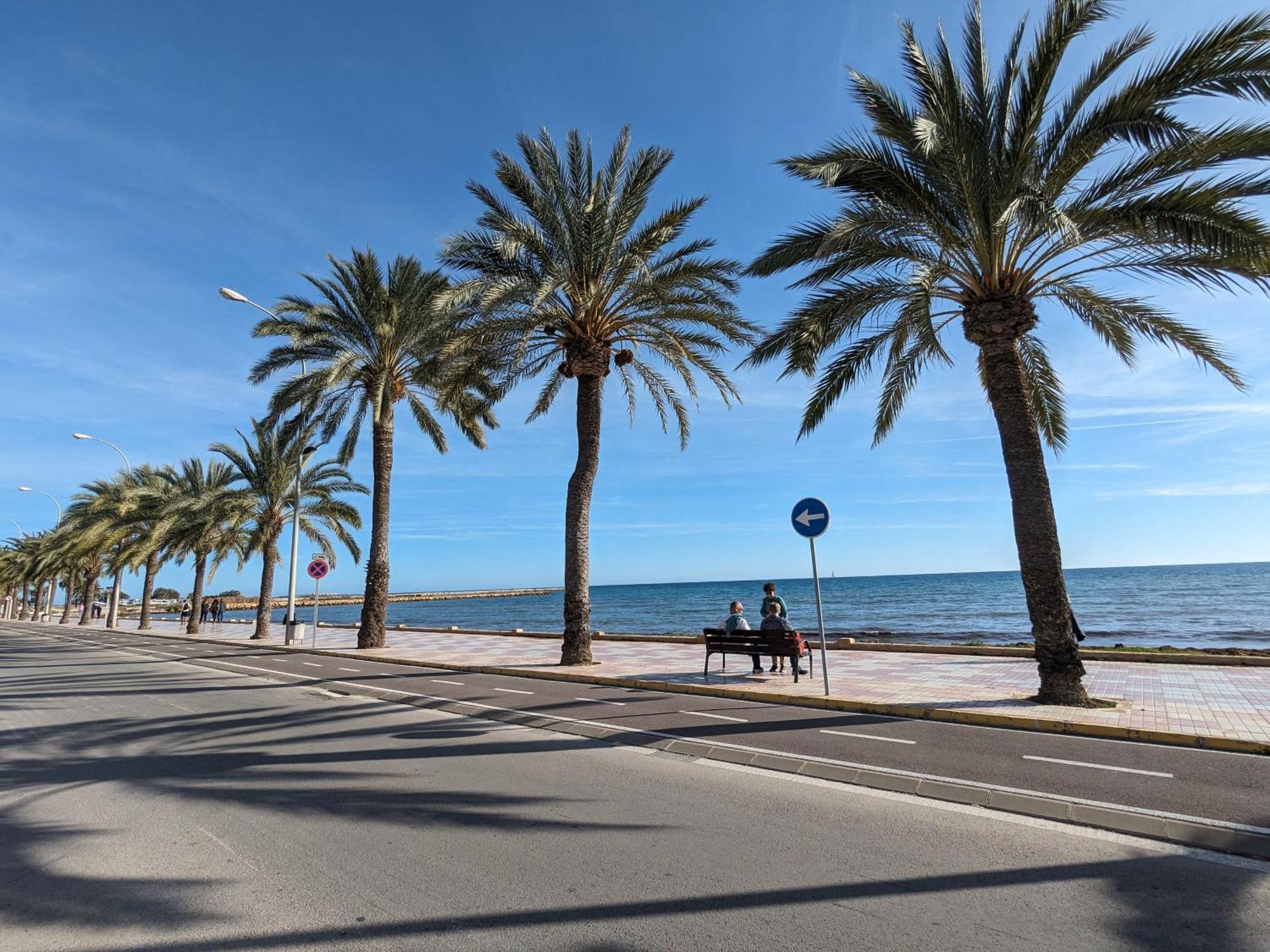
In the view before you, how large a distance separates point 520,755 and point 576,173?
1283 cm

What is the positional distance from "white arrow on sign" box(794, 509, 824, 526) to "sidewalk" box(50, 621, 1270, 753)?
2.62 meters

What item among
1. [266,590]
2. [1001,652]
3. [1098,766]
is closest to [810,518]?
[1098,766]

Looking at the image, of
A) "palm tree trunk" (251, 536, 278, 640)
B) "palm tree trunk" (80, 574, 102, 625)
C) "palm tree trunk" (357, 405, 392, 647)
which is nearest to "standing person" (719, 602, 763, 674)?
"palm tree trunk" (357, 405, 392, 647)

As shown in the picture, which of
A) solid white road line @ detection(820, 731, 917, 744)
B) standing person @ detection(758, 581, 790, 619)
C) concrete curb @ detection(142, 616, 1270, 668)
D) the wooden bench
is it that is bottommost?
solid white road line @ detection(820, 731, 917, 744)

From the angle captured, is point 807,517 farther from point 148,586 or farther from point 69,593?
point 69,593

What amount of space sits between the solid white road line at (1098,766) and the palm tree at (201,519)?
2936 cm

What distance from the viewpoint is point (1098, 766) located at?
611 cm

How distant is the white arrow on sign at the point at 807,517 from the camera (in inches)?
421

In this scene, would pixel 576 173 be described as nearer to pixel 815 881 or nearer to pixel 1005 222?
pixel 1005 222

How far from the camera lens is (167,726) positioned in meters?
8.76

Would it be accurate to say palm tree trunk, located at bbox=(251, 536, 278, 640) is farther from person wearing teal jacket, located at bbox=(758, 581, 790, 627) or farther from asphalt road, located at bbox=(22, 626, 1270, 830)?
person wearing teal jacket, located at bbox=(758, 581, 790, 627)

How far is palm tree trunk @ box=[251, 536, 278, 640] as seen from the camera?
2752cm

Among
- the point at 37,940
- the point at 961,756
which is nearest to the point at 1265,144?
the point at 961,756

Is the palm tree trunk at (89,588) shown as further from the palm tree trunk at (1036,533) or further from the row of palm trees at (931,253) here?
the palm tree trunk at (1036,533)
